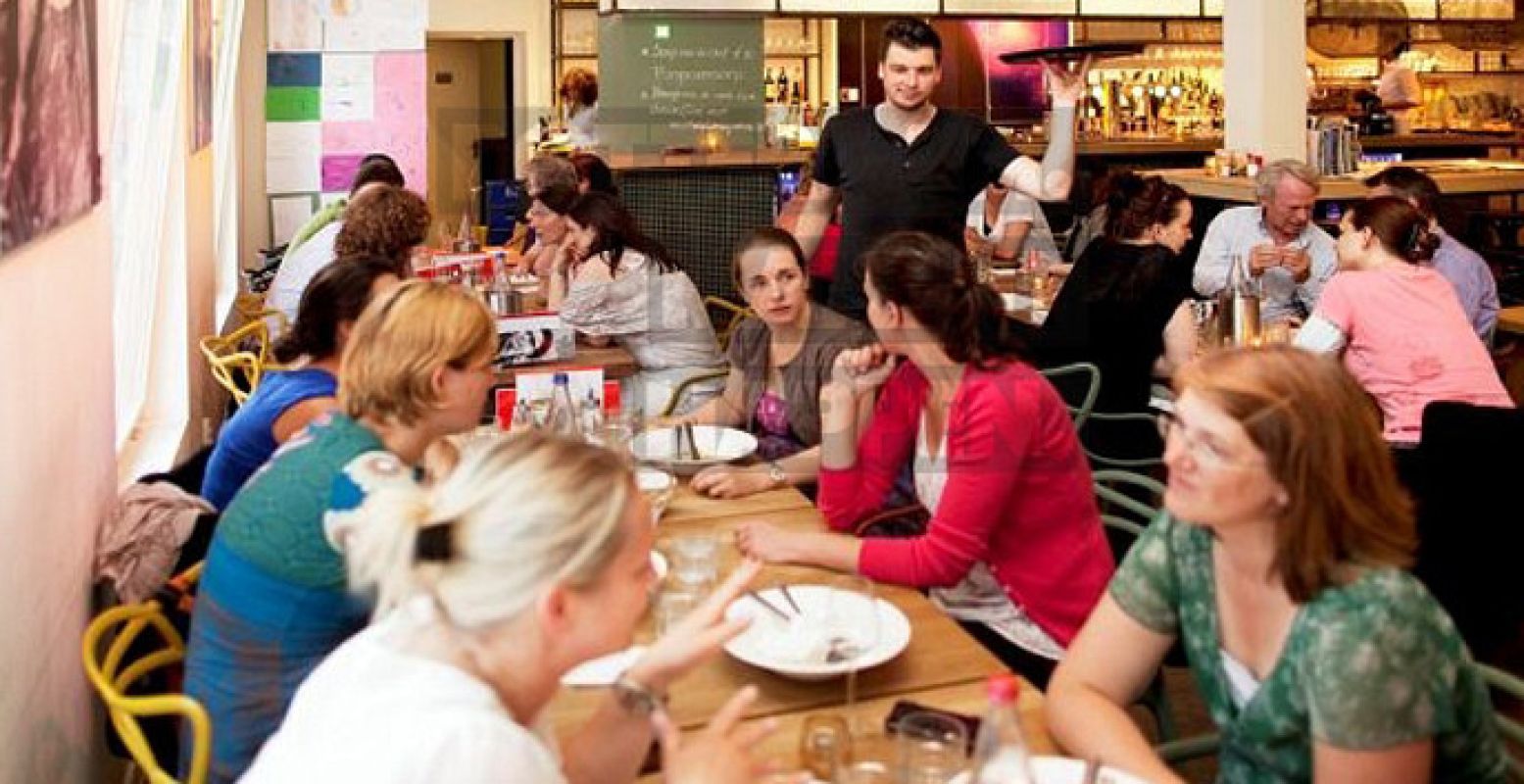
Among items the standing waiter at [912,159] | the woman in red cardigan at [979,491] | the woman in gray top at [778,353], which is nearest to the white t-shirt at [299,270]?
the standing waiter at [912,159]

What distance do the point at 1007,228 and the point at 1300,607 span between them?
5451 millimetres

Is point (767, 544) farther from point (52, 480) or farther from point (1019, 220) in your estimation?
point (1019, 220)

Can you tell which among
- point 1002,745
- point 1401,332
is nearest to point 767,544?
point 1002,745

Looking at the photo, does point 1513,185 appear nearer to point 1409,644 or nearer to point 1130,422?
point 1130,422

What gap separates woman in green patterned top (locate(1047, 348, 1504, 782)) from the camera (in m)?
1.65

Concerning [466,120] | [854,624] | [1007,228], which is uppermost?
[466,120]

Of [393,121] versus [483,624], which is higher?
[393,121]

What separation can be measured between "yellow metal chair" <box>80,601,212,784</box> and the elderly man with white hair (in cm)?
425

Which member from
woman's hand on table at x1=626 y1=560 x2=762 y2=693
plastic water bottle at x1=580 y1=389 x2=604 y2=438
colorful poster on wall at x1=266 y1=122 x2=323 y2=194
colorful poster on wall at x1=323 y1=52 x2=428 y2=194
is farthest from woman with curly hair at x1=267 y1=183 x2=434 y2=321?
colorful poster on wall at x1=266 y1=122 x2=323 y2=194

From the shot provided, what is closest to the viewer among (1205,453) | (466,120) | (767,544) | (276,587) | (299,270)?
(1205,453)

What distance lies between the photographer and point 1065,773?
5.65 feet

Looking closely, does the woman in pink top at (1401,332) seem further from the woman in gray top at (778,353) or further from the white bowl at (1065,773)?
the white bowl at (1065,773)

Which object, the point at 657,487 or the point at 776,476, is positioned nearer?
the point at 657,487

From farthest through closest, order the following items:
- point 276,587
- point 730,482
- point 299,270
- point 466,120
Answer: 1. point 466,120
2. point 299,270
3. point 730,482
4. point 276,587
